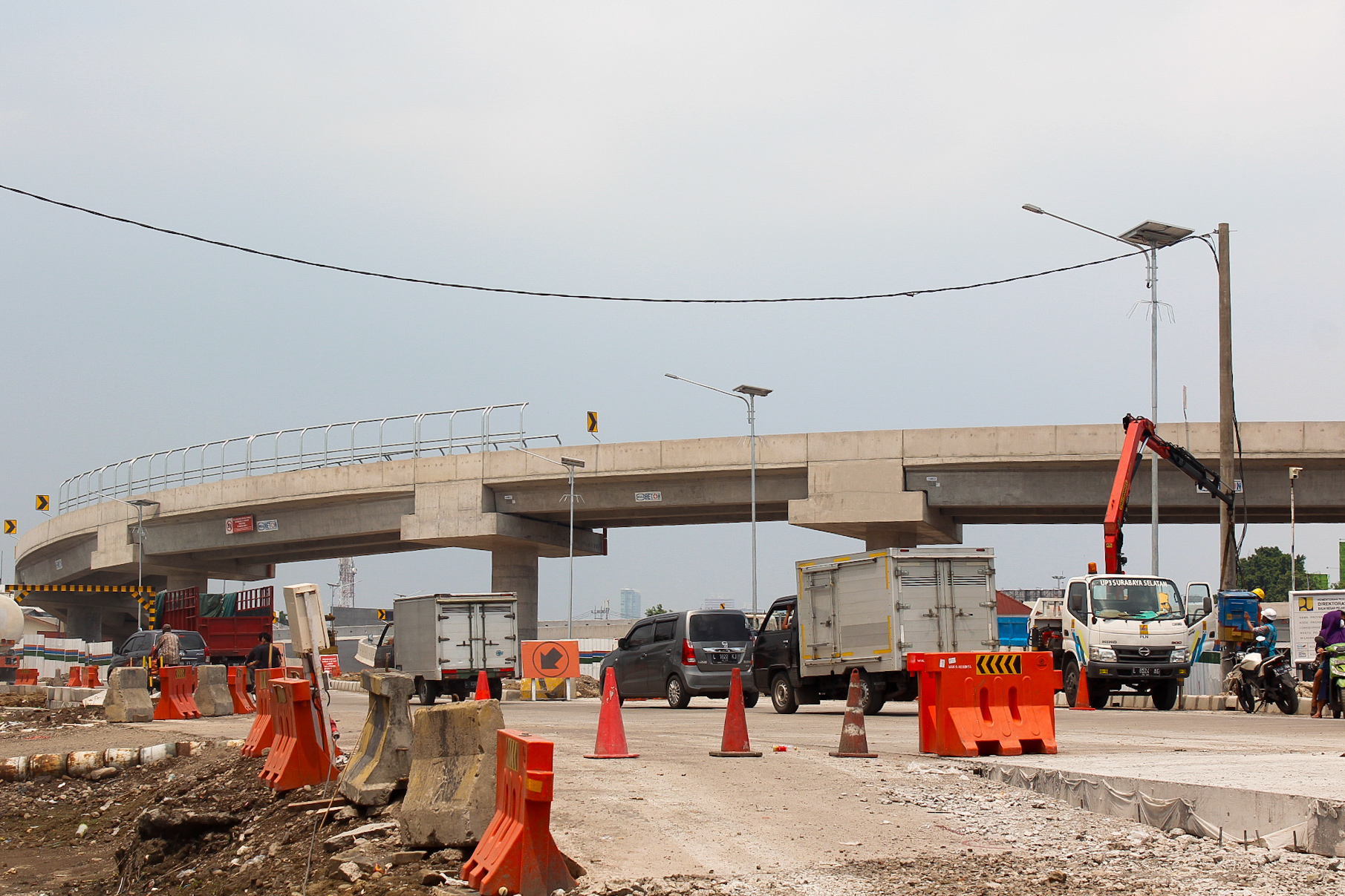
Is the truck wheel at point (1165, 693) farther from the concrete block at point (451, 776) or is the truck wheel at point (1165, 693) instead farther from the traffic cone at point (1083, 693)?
the concrete block at point (451, 776)

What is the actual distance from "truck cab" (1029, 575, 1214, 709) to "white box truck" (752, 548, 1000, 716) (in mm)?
3423

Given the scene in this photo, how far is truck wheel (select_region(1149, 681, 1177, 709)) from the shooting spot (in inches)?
910

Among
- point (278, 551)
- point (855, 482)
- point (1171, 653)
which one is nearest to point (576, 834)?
point (1171, 653)

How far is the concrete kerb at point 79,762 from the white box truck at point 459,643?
10.4 meters

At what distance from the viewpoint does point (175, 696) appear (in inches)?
835

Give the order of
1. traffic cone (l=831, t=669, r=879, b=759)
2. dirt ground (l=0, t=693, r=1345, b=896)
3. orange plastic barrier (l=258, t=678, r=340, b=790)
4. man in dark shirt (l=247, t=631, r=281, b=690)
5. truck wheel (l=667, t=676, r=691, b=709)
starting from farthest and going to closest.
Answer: man in dark shirt (l=247, t=631, r=281, b=690)
truck wheel (l=667, t=676, r=691, b=709)
traffic cone (l=831, t=669, r=879, b=759)
orange plastic barrier (l=258, t=678, r=340, b=790)
dirt ground (l=0, t=693, r=1345, b=896)

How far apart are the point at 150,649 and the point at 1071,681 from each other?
78.4 feet

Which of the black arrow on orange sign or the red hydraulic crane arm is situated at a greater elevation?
the red hydraulic crane arm

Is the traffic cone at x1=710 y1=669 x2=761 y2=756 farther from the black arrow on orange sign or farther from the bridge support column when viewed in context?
the bridge support column

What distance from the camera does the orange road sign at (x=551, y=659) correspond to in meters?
32.3

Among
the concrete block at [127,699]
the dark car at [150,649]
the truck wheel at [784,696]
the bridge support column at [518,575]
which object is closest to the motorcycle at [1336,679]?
the truck wheel at [784,696]

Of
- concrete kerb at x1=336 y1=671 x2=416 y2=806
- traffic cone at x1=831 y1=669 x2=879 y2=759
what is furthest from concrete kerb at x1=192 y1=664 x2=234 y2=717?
concrete kerb at x1=336 y1=671 x2=416 y2=806

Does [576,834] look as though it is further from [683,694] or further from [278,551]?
[278,551]

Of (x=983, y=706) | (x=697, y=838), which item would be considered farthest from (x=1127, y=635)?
(x=697, y=838)
